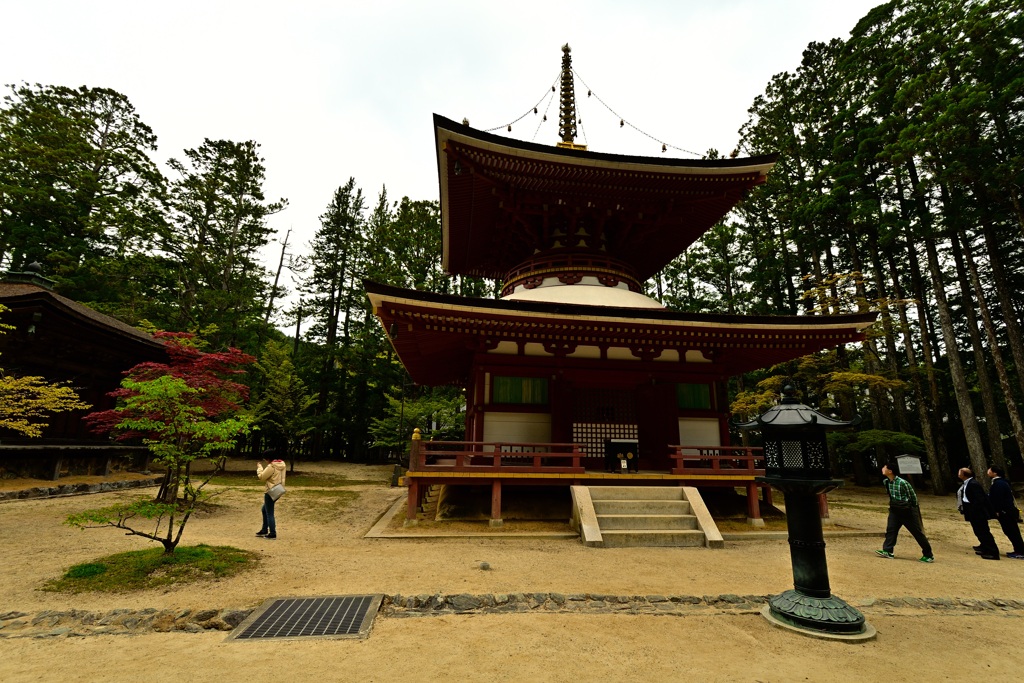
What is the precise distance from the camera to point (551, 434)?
1141cm

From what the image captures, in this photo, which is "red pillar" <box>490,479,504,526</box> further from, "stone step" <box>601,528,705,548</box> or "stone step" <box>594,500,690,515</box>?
"stone step" <box>601,528,705,548</box>

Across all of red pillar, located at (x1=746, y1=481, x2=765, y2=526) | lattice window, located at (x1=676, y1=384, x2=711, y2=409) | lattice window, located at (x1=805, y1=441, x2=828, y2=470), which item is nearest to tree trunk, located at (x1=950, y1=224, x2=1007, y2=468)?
lattice window, located at (x1=676, y1=384, x2=711, y2=409)

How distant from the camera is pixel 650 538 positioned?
8.55 m

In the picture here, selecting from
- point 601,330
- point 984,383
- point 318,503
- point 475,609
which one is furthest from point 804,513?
point 984,383

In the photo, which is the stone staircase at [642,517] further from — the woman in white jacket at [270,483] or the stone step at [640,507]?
the woman in white jacket at [270,483]

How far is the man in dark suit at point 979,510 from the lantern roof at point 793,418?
5280mm

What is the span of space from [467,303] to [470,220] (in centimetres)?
566

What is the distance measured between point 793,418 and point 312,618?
5887mm

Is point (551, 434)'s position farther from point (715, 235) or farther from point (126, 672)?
point (715, 235)

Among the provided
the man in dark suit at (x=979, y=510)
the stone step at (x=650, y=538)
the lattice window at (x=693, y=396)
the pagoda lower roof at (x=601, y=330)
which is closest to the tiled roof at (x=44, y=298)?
the pagoda lower roof at (x=601, y=330)

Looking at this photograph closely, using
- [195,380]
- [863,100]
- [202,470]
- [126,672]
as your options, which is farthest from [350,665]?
[863,100]

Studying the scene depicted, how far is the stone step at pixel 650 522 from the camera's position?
8.99 m

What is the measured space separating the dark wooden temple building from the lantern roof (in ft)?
57.6

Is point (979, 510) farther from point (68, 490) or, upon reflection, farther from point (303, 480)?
point (303, 480)
